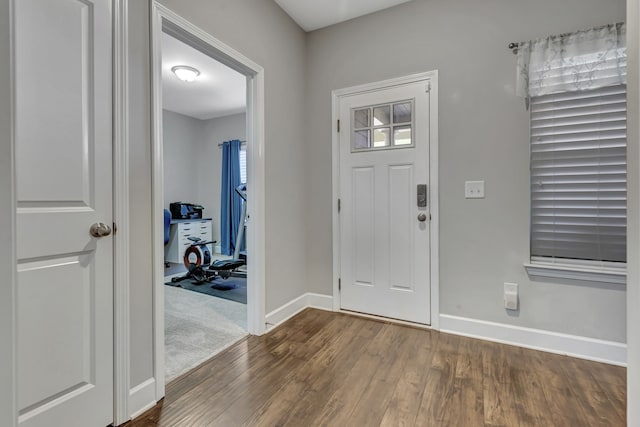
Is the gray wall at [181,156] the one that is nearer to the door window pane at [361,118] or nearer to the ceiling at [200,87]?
the ceiling at [200,87]

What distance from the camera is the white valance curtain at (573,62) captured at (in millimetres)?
1864

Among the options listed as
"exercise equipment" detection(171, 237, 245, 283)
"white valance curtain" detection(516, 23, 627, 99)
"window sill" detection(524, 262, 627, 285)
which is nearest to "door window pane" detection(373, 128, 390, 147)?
"white valance curtain" detection(516, 23, 627, 99)

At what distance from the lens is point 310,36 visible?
2.96 meters

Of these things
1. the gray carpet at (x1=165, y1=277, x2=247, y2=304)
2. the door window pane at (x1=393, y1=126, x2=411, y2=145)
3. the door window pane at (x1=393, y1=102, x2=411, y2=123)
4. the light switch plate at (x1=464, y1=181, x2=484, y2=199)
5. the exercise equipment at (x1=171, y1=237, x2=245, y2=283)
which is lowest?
the gray carpet at (x1=165, y1=277, x2=247, y2=304)

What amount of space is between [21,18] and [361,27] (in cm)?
237

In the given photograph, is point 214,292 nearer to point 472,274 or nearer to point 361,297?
point 361,297

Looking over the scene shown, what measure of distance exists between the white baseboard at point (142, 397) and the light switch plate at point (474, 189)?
238cm

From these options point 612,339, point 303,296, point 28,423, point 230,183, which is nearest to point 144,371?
point 28,423

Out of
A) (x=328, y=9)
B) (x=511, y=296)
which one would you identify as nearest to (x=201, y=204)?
(x=328, y=9)

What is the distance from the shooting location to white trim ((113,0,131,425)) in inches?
54.6

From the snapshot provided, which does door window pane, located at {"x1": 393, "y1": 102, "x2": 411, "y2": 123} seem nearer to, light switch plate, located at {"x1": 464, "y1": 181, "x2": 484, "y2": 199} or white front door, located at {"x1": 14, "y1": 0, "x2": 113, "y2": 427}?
light switch plate, located at {"x1": 464, "y1": 181, "x2": 484, "y2": 199}

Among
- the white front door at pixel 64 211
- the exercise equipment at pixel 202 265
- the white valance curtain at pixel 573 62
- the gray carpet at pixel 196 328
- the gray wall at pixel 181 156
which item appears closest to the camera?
the white front door at pixel 64 211

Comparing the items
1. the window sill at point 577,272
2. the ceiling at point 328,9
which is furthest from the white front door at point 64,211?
the window sill at point 577,272

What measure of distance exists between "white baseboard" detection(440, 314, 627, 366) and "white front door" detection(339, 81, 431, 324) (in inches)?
10.2
